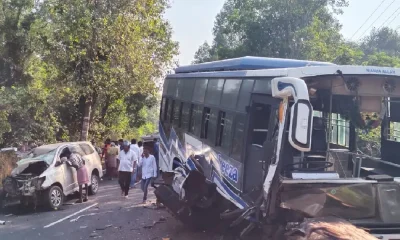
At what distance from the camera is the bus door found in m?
6.78

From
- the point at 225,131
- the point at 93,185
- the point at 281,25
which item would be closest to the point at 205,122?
the point at 225,131

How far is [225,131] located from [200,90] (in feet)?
8.13

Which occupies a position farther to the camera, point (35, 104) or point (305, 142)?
A: point (35, 104)

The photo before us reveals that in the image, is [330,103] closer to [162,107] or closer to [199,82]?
[199,82]

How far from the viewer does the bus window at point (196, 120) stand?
10250 millimetres

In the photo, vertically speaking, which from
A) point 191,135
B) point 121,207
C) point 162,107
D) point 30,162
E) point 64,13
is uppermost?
point 64,13

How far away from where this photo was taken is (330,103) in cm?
655

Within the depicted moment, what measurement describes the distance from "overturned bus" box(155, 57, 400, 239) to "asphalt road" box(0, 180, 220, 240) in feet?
2.81

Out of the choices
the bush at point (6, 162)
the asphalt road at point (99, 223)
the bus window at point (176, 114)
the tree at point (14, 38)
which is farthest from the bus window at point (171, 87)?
the tree at point (14, 38)

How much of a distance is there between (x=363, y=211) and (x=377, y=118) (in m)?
1.74

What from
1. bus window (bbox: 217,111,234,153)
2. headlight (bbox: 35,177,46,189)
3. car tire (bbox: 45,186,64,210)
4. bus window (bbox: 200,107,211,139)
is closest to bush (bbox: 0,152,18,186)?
car tire (bbox: 45,186,64,210)

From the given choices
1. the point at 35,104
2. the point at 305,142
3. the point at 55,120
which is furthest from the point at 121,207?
the point at 55,120

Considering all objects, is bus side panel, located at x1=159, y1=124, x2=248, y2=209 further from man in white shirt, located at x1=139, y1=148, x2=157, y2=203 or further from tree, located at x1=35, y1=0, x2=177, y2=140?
tree, located at x1=35, y1=0, x2=177, y2=140

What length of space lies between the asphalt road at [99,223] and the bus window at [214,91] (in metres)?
2.62
